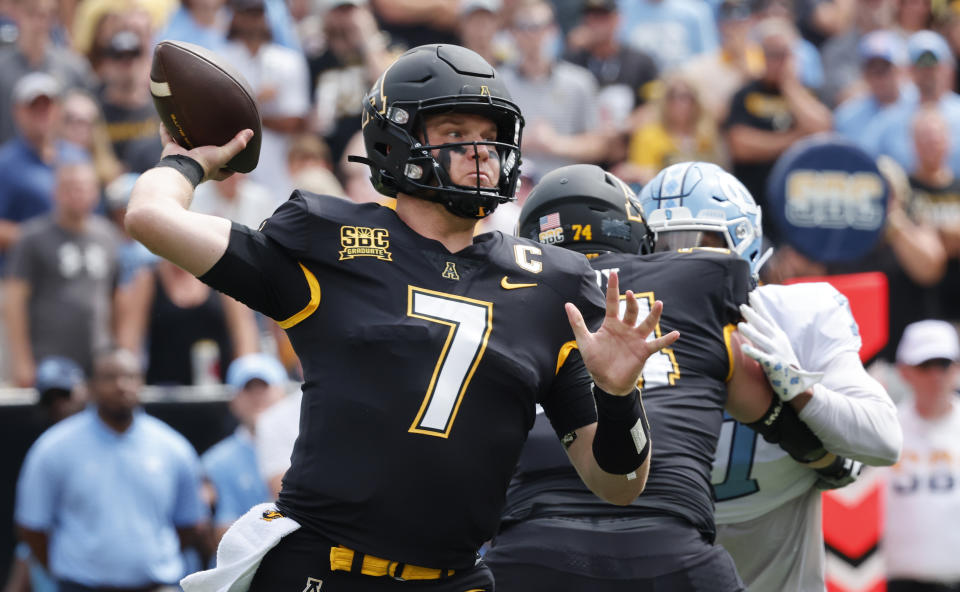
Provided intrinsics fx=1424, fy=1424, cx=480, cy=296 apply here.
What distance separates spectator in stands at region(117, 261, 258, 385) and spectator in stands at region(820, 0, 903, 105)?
18.8 feet

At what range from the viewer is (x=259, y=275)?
11.2ft

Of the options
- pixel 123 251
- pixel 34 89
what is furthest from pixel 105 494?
pixel 34 89

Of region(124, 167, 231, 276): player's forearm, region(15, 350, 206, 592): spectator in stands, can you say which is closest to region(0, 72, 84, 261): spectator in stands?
region(15, 350, 206, 592): spectator in stands

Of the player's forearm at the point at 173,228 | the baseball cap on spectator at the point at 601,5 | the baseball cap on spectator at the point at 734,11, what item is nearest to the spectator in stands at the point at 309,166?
the baseball cap on spectator at the point at 601,5

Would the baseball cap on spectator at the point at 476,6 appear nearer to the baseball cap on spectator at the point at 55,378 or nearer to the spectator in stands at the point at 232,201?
the spectator in stands at the point at 232,201

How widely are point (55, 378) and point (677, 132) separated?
4955 mm

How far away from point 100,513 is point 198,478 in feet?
2.21

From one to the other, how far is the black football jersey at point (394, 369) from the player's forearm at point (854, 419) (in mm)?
1191

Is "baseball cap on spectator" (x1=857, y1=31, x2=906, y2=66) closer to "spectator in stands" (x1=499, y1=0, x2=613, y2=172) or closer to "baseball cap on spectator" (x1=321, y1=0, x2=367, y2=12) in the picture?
"spectator in stands" (x1=499, y1=0, x2=613, y2=172)

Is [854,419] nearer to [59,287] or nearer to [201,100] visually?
[201,100]

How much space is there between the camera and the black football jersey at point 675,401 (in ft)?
13.4

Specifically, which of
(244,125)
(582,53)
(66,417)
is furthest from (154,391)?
(244,125)

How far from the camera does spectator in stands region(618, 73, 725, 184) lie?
35.5 feet

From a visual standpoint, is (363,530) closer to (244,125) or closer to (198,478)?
(244,125)
